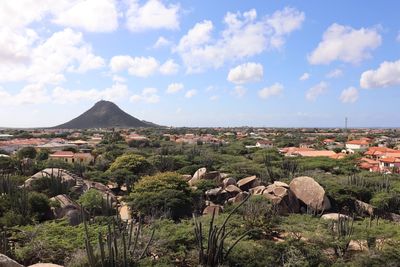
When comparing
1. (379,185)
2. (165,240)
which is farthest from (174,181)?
(379,185)

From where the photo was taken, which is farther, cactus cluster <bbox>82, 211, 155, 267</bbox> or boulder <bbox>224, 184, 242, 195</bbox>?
boulder <bbox>224, 184, 242, 195</bbox>

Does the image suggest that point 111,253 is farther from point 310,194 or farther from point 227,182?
point 227,182

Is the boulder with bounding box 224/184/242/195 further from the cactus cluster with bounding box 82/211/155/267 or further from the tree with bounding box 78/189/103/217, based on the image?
the cactus cluster with bounding box 82/211/155/267

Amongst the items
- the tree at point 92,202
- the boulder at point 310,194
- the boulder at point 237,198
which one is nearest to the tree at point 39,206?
the tree at point 92,202

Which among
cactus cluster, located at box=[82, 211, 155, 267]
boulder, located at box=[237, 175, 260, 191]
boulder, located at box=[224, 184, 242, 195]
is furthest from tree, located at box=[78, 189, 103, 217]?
boulder, located at box=[237, 175, 260, 191]

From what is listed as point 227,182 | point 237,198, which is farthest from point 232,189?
point 237,198

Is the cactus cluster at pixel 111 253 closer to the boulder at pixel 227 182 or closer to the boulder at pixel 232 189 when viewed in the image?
the boulder at pixel 232 189

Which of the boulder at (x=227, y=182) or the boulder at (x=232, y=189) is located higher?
the boulder at (x=227, y=182)
